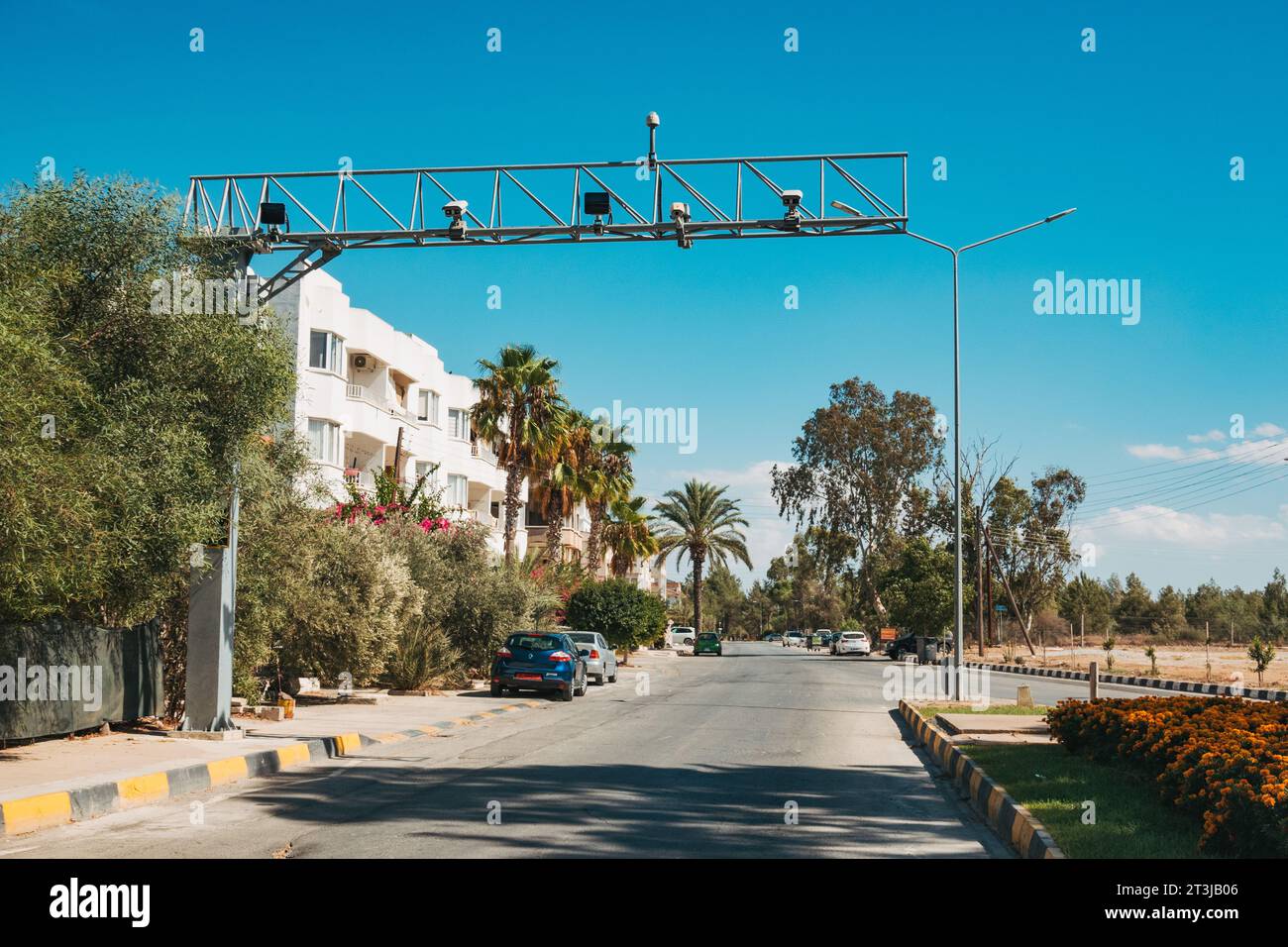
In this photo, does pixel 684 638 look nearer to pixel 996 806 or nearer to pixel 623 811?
pixel 996 806

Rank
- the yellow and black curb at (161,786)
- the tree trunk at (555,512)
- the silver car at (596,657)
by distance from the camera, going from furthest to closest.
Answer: the tree trunk at (555,512) < the silver car at (596,657) < the yellow and black curb at (161,786)

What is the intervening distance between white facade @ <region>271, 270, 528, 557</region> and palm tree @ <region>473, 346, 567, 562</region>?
2.81m

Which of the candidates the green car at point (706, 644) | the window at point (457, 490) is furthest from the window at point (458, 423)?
the green car at point (706, 644)

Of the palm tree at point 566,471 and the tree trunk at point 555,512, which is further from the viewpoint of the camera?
the tree trunk at point 555,512

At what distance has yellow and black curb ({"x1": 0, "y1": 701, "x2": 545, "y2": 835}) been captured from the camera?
952 centimetres

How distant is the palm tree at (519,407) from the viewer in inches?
1645

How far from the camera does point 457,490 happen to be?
175ft

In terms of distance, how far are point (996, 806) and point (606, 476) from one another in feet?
150

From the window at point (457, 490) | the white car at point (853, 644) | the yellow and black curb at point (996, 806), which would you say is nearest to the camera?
the yellow and black curb at point (996, 806)

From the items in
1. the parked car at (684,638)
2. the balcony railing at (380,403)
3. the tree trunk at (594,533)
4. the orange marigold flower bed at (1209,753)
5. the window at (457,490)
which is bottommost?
the parked car at (684,638)

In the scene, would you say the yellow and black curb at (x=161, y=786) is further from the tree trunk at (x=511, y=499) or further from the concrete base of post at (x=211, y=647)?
the tree trunk at (x=511, y=499)

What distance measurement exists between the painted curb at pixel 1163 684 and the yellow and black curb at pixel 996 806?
12.0 m

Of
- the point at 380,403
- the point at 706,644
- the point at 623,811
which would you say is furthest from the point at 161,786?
the point at 706,644

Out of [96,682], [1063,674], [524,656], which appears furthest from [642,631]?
[96,682]
